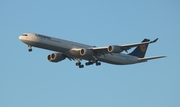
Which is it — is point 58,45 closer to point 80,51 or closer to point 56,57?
point 80,51

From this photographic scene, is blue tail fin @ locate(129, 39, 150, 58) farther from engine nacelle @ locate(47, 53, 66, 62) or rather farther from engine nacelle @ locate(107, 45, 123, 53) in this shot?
engine nacelle @ locate(47, 53, 66, 62)

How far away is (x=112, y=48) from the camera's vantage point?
68062 millimetres

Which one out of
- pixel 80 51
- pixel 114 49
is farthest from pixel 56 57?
pixel 114 49

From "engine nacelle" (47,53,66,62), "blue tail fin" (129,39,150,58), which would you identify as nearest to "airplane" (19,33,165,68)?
"engine nacelle" (47,53,66,62)

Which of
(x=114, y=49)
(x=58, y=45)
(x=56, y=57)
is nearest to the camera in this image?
(x=58, y=45)

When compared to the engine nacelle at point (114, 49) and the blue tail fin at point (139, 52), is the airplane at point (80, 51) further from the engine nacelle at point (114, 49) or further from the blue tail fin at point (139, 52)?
the blue tail fin at point (139, 52)

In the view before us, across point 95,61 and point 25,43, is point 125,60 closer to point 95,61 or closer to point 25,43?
point 95,61

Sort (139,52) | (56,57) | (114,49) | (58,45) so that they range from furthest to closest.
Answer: (139,52), (56,57), (114,49), (58,45)

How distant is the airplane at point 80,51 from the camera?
66250 millimetres

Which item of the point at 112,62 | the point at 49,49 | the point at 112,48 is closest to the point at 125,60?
the point at 112,62

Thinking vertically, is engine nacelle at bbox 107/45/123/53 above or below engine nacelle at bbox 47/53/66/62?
above

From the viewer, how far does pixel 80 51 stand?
68.9 metres

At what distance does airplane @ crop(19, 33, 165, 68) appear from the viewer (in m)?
66.2

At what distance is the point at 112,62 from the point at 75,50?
7966 mm
